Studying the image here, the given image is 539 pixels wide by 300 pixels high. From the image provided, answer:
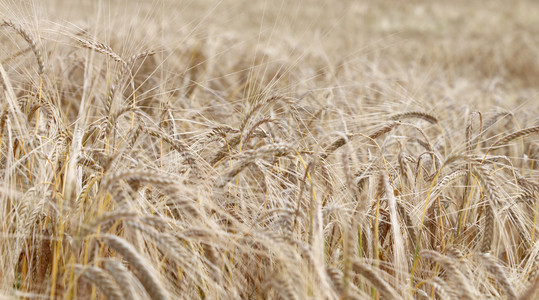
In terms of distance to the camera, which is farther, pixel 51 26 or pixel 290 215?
pixel 51 26

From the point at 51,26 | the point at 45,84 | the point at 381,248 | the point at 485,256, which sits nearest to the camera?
the point at 485,256

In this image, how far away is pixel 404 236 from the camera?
1602 mm

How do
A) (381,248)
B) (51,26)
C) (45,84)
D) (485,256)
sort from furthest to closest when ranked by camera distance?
(51,26) → (45,84) → (381,248) → (485,256)

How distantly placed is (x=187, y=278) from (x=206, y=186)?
303mm

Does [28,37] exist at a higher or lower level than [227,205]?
higher

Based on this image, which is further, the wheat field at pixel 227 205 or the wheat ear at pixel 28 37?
the wheat ear at pixel 28 37

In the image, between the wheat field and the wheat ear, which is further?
the wheat ear

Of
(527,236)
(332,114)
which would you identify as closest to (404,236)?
(527,236)

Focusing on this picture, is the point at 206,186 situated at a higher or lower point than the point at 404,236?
higher

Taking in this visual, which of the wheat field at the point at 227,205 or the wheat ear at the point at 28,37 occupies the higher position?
the wheat ear at the point at 28,37

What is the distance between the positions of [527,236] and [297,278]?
929 mm

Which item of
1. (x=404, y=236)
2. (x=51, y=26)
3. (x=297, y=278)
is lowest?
(x=297, y=278)

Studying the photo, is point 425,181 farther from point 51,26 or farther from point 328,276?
point 51,26

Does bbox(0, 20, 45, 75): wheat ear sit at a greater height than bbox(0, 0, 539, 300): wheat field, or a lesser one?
greater
